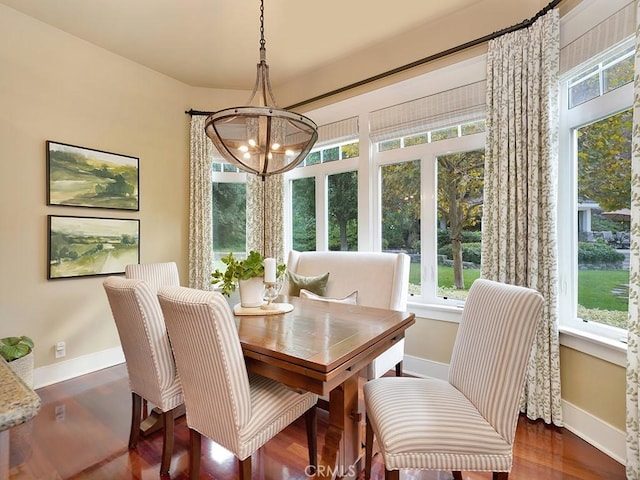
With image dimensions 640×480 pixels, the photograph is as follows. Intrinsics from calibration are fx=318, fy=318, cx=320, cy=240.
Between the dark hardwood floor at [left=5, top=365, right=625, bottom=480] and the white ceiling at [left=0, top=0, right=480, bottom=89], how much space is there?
10.5ft

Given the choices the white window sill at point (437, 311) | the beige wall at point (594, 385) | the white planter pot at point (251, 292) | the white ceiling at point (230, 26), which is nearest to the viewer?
the beige wall at point (594, 385)

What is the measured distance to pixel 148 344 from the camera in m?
1.63

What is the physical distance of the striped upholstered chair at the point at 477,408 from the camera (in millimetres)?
1224

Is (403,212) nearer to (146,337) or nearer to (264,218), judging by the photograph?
(264,218)

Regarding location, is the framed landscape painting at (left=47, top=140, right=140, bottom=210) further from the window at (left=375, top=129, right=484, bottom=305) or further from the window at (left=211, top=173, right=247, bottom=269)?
the window at (left=375, top=129, right=484, bottom=305)

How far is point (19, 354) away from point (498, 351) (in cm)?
320

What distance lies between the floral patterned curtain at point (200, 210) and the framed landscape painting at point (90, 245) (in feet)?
2.03

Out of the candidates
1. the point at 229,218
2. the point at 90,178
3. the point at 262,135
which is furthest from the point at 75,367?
the point at 262,135

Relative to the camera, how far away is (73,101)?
2.99 m

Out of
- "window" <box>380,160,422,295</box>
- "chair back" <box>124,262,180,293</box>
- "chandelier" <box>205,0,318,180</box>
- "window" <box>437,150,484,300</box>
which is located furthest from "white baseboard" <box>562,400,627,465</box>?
"chair back" <box>124,262,180,293</box>

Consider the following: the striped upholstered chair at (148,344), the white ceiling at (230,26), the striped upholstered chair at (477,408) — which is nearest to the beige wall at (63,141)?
the white ceiling at (230,26)

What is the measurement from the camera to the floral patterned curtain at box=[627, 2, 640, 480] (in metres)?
1.55

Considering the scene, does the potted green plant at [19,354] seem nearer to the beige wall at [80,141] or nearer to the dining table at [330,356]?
the beige wall at [80,141]

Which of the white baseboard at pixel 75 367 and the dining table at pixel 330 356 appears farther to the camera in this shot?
the white baseboard at pixel 75 367
